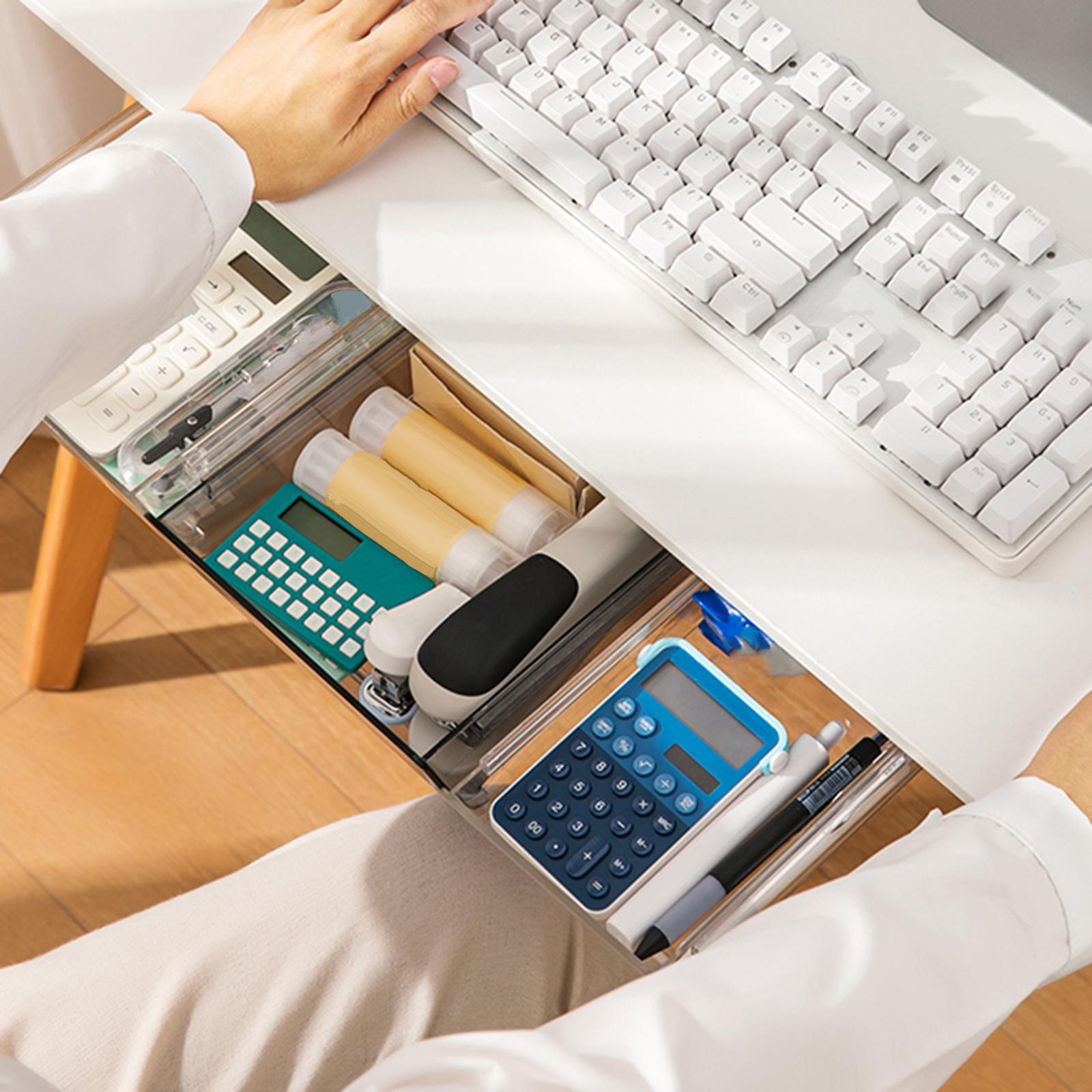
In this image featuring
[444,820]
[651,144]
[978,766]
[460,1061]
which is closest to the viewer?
[460,1061]

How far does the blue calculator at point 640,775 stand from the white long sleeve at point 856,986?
17cm

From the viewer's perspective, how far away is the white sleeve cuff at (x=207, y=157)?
77cm

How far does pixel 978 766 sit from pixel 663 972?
192 mm

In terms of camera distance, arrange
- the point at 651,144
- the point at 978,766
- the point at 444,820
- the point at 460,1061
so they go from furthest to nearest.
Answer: the point at 444,820, the point at 651,144, the point at 978,766, the point at 460,1061

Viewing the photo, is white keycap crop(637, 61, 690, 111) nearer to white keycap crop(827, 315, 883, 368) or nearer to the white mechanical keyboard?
the white mechanical keyboard

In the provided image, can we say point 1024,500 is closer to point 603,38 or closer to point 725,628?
point 725,628

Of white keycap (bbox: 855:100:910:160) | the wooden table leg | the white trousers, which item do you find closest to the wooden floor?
the wooden table leg

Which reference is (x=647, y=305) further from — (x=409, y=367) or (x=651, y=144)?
(x=409, y=367)

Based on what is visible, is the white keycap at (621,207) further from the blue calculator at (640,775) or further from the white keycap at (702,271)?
the blue calculator at (640,775)

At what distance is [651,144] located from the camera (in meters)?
0.77

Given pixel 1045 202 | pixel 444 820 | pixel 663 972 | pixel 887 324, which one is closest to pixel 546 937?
pixel 444 820

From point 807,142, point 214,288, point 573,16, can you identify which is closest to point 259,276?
point 214,288

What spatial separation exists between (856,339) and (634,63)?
0.21m

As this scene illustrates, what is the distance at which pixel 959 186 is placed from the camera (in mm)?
751
